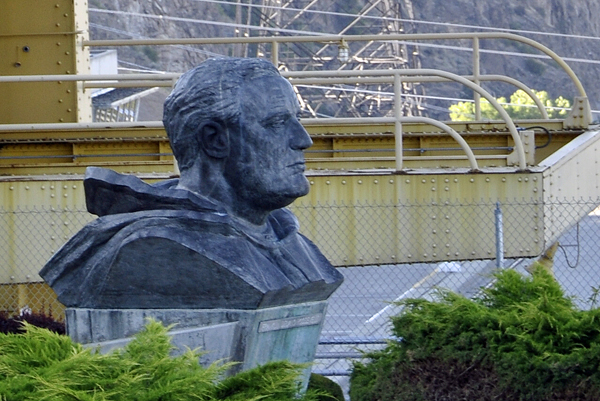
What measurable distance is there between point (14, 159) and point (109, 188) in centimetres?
589

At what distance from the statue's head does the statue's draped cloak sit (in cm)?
16

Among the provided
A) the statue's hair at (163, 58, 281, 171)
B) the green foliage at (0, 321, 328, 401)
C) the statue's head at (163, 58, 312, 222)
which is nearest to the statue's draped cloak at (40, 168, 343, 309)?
the statue's head at (163, 58, 312, 222)

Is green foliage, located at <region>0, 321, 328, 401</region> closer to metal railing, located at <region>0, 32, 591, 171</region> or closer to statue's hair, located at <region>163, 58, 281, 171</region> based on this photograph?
statue's hair, located at <region>163, 58, 281, 171</region>

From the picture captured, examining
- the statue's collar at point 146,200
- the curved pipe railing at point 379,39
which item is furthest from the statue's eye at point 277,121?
the curved pipe railing at point 379,39

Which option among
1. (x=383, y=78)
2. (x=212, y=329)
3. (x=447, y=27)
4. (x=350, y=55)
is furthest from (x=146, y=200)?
(x=447, y=27)

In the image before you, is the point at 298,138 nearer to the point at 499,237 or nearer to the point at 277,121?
the point at 277,121

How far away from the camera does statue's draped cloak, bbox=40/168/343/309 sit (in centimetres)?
489

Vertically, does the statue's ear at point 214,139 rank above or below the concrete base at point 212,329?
above

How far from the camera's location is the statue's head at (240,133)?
4988mm

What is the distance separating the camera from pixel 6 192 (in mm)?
8320

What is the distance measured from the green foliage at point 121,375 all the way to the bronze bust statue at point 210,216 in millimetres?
1205

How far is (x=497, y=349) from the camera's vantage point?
5.02 m

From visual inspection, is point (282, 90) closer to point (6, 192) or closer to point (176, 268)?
point (176, 268)

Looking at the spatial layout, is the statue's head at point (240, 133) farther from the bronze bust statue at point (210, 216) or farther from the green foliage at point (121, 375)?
the green foliage at point (121, 375)
